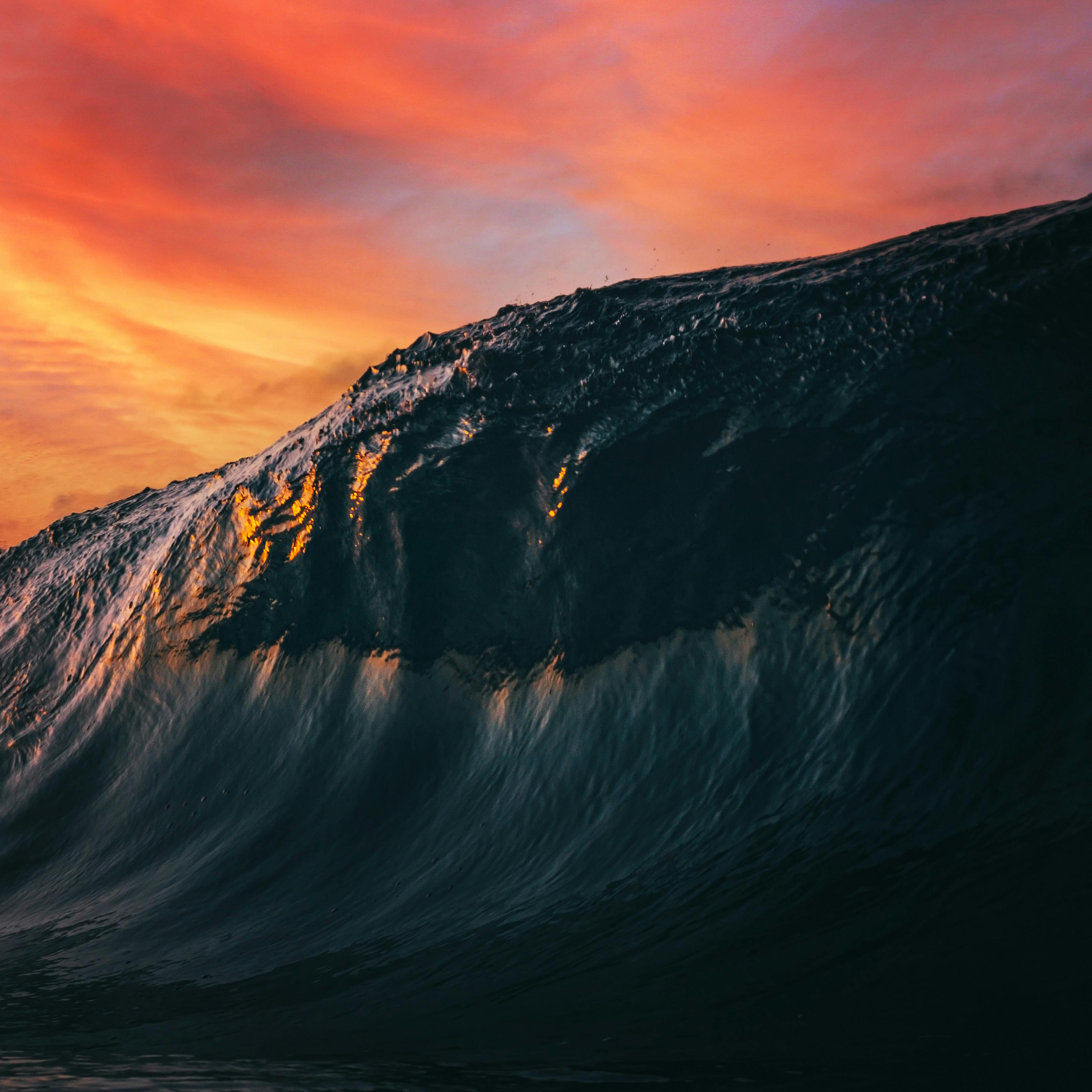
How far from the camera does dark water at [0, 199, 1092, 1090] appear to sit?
139 inches

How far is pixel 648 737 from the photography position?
5.36 meters

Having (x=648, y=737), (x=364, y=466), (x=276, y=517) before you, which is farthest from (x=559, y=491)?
(x=276, y=517)

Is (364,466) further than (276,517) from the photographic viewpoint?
No

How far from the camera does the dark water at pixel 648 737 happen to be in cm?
352

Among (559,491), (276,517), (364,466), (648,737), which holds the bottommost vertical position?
(648,737)

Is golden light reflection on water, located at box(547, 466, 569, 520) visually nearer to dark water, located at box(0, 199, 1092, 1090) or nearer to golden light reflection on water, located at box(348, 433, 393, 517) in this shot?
dark water, located at box(0, 199, 1092, 1090)

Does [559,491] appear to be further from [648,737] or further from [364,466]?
[364,466]

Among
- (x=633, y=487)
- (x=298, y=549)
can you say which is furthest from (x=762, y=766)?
(x=298, y=549)

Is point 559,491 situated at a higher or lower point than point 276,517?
lower

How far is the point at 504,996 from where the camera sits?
13.3 feet

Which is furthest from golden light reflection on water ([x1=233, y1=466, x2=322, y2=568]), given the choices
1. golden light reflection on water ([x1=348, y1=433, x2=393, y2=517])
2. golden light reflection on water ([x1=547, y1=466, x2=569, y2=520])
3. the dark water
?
golden light reflection on water ([x1=547, y1=466, x2=569, y2=520])

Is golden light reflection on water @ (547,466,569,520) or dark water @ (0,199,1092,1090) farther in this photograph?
golden light reflection on water @ (547,466,569,520)

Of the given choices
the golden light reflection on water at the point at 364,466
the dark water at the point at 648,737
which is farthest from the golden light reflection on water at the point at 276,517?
the golden light reflection on water at the point at 364,466

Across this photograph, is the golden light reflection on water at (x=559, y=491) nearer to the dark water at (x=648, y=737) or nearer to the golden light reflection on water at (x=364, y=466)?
the dark water at (x=648, y=737)
